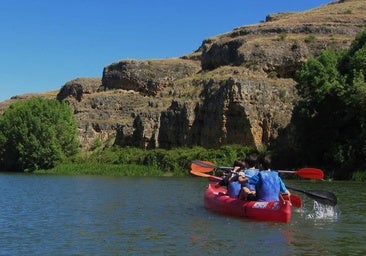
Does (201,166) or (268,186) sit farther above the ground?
(201,166)

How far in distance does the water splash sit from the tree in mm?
48365

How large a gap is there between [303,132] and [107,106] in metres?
42.1

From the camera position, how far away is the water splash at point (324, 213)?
62.4ft

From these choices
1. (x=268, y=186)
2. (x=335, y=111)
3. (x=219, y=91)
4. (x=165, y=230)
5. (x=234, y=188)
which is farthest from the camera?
(x=219, y=91)

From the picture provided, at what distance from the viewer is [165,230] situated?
16.0 metres

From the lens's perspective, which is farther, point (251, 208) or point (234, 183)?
point (234, 183)

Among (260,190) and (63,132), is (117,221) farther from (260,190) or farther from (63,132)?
(63,132)

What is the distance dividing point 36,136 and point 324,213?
5179 centimetres

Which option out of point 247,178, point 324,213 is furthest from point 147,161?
point 247,178

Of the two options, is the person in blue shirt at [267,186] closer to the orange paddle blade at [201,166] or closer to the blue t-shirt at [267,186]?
the blue t-shirt at [267,186]

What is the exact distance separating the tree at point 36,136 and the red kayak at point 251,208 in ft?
155

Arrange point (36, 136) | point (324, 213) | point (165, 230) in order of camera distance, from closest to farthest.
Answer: point (165, 230), point (324, 213), point (36, 136)

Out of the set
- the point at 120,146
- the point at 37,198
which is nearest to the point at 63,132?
the point at 120,146

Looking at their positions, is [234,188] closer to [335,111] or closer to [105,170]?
[335,111]
